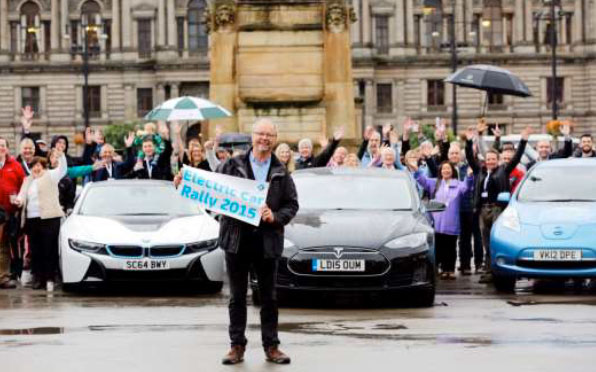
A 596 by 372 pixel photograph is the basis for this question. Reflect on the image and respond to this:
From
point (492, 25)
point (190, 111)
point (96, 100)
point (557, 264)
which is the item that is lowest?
point (557, 264)

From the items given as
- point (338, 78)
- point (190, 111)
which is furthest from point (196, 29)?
point (190, 111)

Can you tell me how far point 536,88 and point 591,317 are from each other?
94.7 metres

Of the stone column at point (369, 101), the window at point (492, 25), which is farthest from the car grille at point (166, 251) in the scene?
the window at point (492, 25)

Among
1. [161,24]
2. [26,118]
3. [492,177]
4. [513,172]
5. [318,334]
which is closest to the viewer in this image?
[318,334]

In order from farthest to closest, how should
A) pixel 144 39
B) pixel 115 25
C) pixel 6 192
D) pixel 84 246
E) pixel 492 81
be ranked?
pixel 144 39 < pixel 115 25 < pixel 492 81 < pixel 6 192 < pixel 84 246

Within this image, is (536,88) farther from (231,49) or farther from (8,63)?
(231,49)

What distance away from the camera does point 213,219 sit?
755 inches

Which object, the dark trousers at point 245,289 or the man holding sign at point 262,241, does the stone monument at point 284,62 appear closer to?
the man holding sign at point 262,241

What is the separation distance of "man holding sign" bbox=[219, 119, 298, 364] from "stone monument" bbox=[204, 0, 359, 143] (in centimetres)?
1589

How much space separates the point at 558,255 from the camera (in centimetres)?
1792

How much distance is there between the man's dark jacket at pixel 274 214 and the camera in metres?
12.0

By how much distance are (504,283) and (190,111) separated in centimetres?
799

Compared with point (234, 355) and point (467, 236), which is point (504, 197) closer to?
point (467, 236)

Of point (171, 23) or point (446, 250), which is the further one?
→ point (171, 23)
